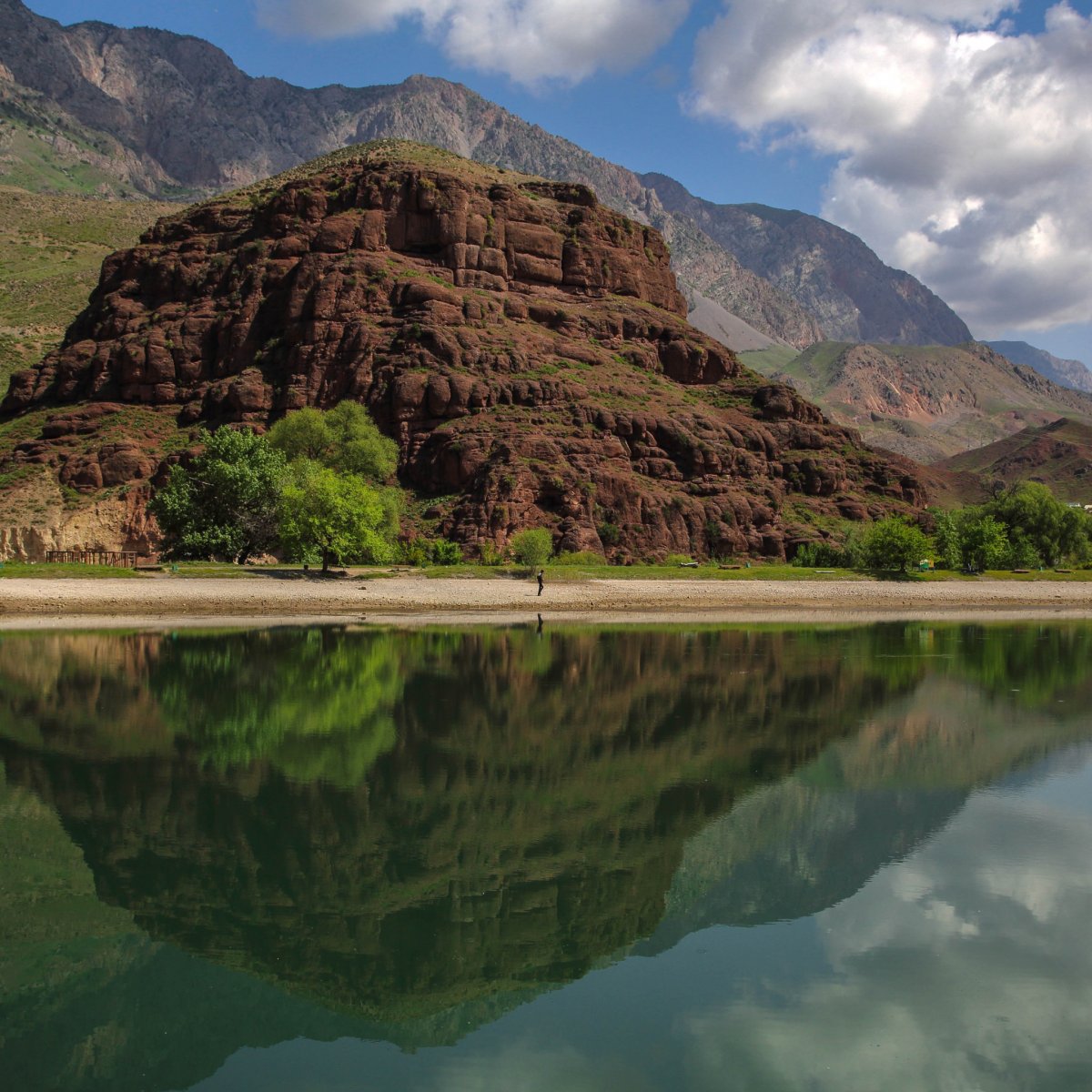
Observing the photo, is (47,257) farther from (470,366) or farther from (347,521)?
(347,521)

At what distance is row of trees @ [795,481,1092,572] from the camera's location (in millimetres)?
79688

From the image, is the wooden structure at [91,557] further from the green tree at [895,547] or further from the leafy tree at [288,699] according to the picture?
the green tree at [895,547]

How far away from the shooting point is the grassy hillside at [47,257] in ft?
431

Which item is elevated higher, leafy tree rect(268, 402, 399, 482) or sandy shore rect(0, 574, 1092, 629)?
leafy tree rect(268, 402, 399, 482)

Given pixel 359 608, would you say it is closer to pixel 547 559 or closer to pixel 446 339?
pixel 547 559

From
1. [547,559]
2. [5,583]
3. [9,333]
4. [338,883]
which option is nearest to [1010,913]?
[338,883]

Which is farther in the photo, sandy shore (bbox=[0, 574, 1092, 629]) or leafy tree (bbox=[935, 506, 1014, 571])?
leafy tree (bbox=[935, 506, 1014, 571])

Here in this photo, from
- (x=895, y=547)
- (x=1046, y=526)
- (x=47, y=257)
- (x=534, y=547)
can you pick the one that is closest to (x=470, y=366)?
(x=534, y=547)

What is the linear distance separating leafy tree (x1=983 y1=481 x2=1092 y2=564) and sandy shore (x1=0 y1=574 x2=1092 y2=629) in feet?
54.8

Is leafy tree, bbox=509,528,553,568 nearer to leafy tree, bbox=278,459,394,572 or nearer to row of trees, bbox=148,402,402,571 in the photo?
row of trees, bbox=148,402,402,571

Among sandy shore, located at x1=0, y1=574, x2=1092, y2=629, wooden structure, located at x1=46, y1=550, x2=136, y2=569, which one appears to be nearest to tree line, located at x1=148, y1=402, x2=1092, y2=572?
wooden structure, located at x1=46, y1=550, x2=136, y2=569

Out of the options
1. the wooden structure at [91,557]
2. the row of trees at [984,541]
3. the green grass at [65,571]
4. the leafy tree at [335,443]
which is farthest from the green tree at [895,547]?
the wooden structure at [91,557]

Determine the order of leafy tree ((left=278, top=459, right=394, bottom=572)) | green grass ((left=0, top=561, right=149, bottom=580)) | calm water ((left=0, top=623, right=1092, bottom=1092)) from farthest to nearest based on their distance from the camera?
leafy tree ((left=278, top=459, right=394, bottom=572)), green grass ((left=0, top=561, right=149, bottom=580)), calm water ((left=0, top=623, right=1092, bottom=1092))

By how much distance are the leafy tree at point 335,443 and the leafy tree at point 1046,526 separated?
57478 mm
